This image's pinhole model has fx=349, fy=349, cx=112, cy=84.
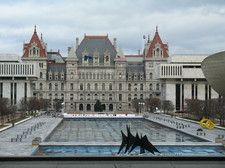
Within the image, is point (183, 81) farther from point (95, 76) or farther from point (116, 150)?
point (116, 150)

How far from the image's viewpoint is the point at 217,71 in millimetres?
17469

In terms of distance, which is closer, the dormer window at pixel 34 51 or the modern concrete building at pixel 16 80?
the modern concrete building at pixel 16 80

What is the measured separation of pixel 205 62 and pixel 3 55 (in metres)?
76.3

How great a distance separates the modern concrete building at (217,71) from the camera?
17172mm

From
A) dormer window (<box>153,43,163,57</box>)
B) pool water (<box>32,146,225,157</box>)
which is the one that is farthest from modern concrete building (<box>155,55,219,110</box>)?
pool water (<box>32,146,225,157</box>)

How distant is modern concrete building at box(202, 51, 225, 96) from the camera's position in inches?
676

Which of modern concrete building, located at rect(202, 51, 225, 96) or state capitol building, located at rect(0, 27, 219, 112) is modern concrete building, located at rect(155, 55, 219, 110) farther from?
modern concrete building, located at rect(202, 51, 225, 96)

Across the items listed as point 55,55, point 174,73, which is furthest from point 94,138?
point 55,55

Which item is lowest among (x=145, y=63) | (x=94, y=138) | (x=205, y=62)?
(x=94, y=138)

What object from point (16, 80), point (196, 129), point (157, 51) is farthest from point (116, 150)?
point (157, 51)
